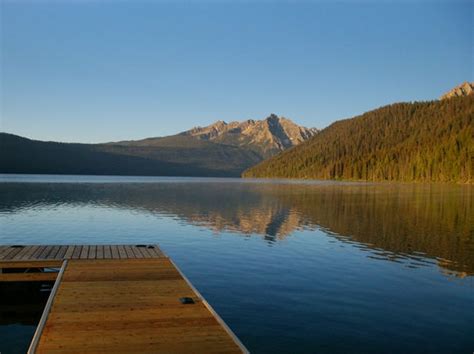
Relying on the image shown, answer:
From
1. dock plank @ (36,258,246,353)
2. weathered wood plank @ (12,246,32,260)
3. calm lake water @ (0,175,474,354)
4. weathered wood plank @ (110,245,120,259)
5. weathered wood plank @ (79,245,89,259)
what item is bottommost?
calm lake water @ (0,175,474,354)

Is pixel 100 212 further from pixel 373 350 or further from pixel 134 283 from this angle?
pixel 373 350

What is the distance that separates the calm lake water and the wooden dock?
90.4 inches

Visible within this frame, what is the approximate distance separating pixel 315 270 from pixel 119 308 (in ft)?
48.9

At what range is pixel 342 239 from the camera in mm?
38344

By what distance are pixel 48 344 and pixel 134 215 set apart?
45.5 metres

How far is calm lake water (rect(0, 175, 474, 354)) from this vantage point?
1602 cm

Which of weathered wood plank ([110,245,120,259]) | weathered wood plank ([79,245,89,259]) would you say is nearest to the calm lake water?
weathered wood plank ([110,245,120,259])

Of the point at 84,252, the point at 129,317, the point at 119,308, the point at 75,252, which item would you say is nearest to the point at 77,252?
the point at 75,252

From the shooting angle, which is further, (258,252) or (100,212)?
(100,212)

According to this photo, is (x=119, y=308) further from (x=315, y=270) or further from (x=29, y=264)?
(x=315, y=270)

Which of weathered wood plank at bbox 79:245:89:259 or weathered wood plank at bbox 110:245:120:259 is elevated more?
weathered wood plank at bbox 79:245:89:259

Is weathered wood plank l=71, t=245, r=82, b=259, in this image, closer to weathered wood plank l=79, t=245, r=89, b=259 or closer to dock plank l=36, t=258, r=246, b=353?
weathered wood plank l=79, t=245, r=89, b=259

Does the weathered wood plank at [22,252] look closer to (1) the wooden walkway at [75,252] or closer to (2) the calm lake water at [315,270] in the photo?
(1) the wooden walkway at [75,252]

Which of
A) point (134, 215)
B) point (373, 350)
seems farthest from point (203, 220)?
point (373, 350)
